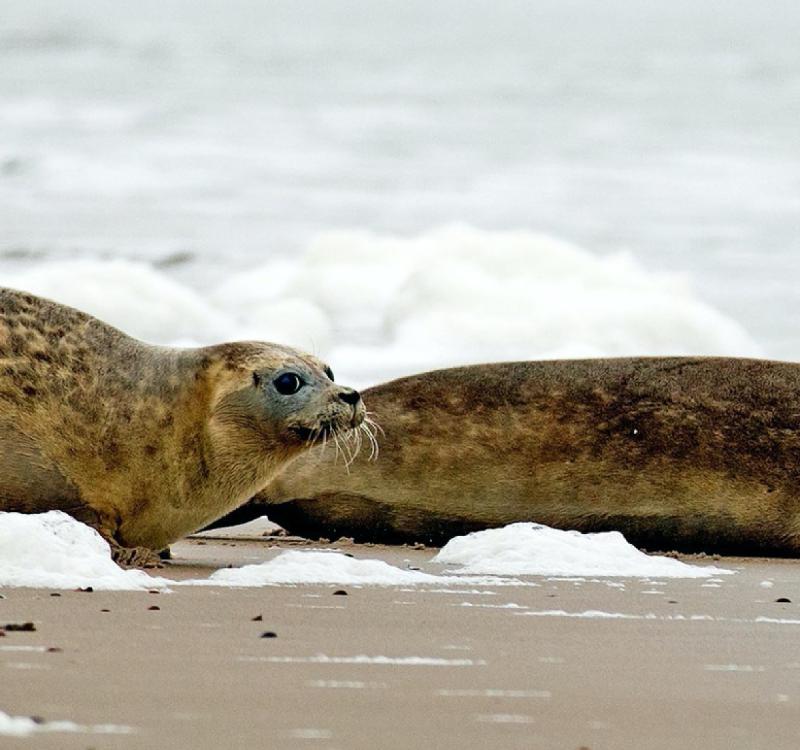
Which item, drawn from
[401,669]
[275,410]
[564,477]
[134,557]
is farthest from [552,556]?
[401,669]

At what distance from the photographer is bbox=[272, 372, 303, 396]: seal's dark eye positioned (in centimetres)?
730

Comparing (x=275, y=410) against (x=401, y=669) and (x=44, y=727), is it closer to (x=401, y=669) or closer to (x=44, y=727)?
(x=401, y=669)

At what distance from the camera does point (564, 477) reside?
952 centimetres

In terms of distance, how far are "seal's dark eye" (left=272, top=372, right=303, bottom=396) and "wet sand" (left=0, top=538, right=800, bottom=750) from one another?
1.60 m

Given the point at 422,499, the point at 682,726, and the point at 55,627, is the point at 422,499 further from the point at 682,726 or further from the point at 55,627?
the point at 682,726

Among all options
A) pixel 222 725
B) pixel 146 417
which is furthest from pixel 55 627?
pixel 146 417

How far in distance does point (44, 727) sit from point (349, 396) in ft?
15.2

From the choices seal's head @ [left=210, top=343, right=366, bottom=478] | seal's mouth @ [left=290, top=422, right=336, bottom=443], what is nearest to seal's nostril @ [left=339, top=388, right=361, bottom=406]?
seal's head @ [left=210, top=343, right=366, bottom=478]

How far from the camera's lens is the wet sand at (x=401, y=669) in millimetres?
2850

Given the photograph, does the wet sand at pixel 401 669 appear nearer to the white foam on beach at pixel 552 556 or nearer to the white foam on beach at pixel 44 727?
the white foam on beach at pixel 44 727

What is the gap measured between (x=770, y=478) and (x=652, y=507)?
71 centimetres

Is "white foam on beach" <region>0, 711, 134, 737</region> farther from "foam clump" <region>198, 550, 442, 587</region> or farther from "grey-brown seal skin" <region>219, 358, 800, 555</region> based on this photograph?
"grey-brown seal skin" <region>219, 358, 800, 555</region>

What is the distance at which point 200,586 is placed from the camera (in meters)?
5.88

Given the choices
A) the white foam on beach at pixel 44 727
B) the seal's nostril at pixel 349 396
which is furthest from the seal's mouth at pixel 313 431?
the white foam on beach at pixel 44 727
